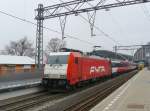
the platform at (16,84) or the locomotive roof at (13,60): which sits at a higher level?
the locomotive roof at (13,60)

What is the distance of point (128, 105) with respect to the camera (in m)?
15.1

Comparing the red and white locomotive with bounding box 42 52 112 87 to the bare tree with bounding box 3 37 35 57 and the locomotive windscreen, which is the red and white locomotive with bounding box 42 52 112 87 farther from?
the bare tree with bounding box 3 37 35 57

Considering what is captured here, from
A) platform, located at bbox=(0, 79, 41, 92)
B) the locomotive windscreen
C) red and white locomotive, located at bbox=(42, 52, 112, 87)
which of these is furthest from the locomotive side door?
platform, located at bbox=(0, 79, 41, 92)

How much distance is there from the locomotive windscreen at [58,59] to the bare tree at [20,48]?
267 ft

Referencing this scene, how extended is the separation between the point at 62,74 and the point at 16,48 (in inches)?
3347

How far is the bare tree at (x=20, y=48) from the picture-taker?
4141 inches

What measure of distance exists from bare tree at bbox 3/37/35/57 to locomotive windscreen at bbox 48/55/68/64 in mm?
81375

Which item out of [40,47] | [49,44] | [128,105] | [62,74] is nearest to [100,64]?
[40,47]

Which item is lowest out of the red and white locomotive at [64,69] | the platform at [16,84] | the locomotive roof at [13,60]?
the platform at [16,84]

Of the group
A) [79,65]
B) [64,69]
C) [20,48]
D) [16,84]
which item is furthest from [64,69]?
[20,48]

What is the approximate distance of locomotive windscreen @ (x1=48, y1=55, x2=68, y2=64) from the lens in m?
23.6

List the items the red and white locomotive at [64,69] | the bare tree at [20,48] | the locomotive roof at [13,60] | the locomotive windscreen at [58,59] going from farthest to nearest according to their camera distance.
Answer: the bare tree at [20,48]
the locomotive roof at [13,60]
the locomotive windscreen at [58,59]
the red and white locomotive at [64,69]

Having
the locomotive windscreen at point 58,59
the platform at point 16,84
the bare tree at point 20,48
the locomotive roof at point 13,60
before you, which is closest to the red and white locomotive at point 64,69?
the locomotive windscreen at point 58,59

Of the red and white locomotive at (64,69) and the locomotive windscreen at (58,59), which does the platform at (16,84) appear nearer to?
the red and white locomotive at (64,69)
